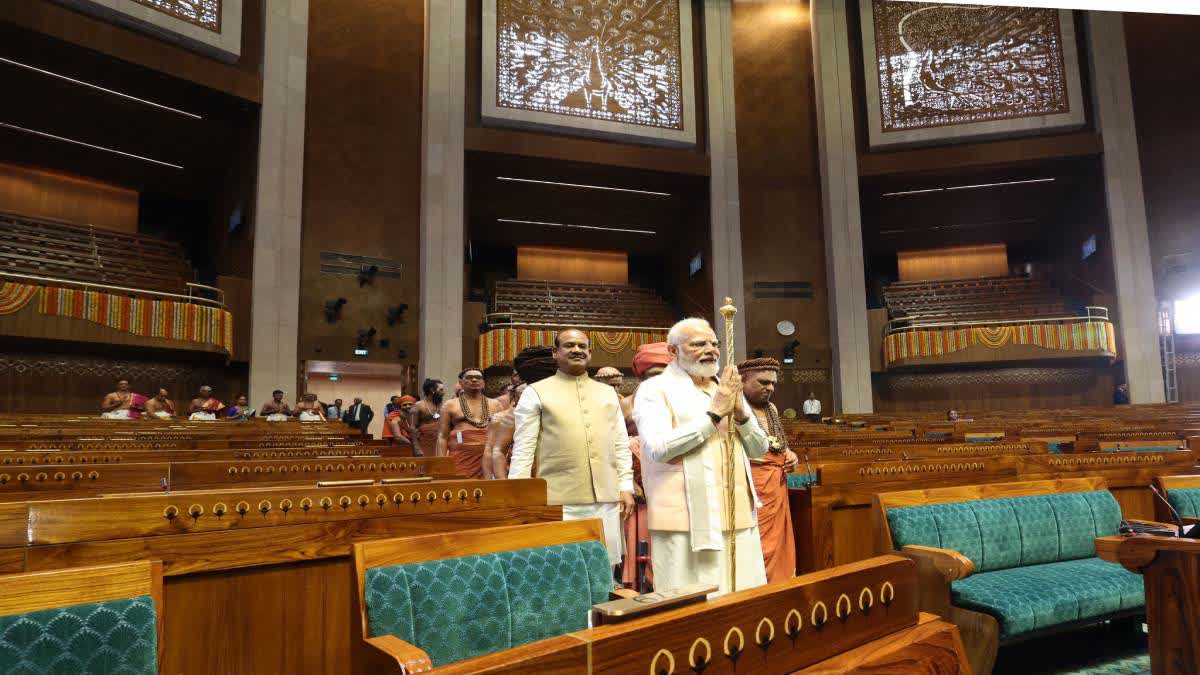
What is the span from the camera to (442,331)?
14758 mm

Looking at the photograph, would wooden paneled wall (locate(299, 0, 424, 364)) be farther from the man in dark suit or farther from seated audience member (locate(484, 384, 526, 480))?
seated audience member (locate(484, 384, 526, 480))

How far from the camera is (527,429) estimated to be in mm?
3230

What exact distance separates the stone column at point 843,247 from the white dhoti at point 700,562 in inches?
604

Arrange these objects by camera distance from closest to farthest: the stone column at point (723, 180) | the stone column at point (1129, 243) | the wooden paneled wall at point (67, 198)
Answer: the wooden paneled wall at point (67, 198), the stone column at point (1129, 243), the stone column at point (723, 180)

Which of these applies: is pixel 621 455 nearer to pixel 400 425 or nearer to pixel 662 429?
pixel 662 429

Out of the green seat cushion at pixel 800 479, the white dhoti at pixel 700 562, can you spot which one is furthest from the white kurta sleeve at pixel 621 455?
the green seat cushion at pixel 800 479

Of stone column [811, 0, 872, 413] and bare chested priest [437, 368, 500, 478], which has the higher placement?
stone column [811, 0, 872, 413]

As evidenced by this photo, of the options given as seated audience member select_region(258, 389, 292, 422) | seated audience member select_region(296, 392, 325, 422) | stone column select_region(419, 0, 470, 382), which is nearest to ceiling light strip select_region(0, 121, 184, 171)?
stone column select_region(419, 0, 470, 382)

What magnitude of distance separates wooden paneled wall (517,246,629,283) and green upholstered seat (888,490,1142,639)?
17144 mm

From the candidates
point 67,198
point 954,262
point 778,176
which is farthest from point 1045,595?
point 954,262

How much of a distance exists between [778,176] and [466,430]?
15.0 meters

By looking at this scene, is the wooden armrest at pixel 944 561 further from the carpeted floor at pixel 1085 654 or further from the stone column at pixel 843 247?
the stone column at pixel 843 247

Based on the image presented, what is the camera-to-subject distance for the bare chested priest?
4.92 meters

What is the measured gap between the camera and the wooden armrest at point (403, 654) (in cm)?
131
